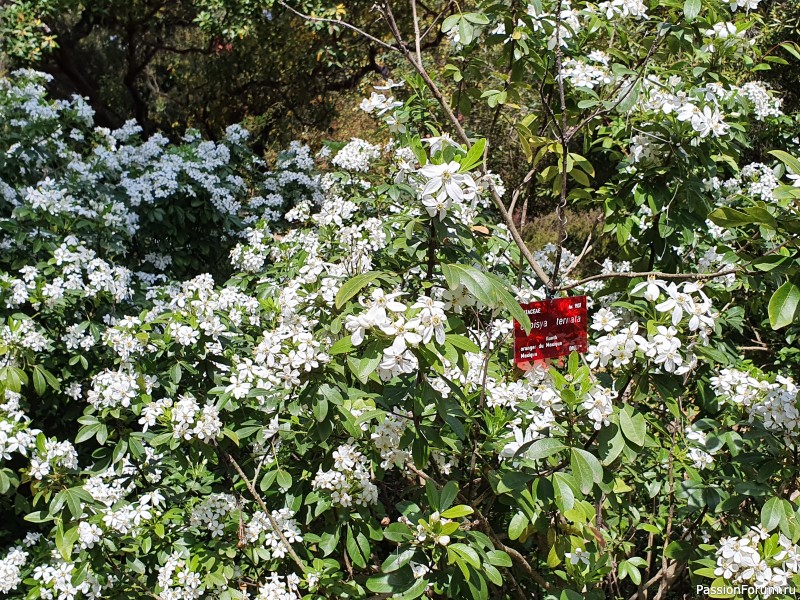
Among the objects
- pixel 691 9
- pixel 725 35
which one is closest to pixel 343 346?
pixel 691 9

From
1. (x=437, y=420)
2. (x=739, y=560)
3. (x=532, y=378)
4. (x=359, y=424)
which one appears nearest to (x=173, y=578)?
(x=359, y=424)

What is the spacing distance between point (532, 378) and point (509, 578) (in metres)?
0.70

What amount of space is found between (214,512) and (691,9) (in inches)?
80.2

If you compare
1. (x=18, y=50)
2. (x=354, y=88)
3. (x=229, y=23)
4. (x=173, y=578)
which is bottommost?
(x=173, y=578)

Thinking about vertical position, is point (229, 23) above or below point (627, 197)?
above

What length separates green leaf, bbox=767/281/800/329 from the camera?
1.44 meters

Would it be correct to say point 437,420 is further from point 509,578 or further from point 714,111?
point 714,111

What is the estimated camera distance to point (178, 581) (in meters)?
2.08

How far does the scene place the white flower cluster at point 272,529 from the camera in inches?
82.7

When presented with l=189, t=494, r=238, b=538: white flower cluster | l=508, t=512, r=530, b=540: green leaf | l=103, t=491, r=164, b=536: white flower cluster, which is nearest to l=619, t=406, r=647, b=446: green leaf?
l=508, t=512, r=530, b=540: green leaf

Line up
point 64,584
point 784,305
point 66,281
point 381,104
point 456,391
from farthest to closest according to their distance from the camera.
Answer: point 66,281 → point 381,104 → point 64,584 → point 456,391 → point 784,305

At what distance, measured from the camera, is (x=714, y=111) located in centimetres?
201

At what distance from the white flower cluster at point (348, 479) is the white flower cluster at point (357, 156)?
1.75 meters

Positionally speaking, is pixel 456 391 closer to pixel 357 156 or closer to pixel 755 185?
pixel 357 156
